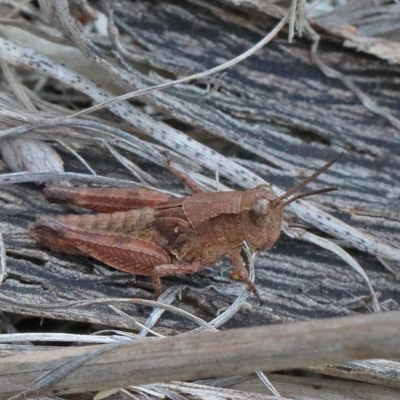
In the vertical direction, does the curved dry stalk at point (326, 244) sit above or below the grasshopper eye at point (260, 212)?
below

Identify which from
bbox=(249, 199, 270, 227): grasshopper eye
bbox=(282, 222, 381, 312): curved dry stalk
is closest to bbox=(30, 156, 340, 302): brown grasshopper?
bbox=(249, 199, 270, 227): grasshopper eye

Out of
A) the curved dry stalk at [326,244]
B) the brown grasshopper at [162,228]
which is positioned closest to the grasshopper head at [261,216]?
the brown grasshopper at [162,228]

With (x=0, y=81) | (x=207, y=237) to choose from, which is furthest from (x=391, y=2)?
(x=0, y=81)

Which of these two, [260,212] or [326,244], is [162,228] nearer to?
[260,212]

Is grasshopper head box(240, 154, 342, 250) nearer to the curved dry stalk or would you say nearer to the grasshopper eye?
the grasshopper eye

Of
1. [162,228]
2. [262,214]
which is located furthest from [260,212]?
[162,228]

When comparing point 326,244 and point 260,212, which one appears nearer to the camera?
point 260,212

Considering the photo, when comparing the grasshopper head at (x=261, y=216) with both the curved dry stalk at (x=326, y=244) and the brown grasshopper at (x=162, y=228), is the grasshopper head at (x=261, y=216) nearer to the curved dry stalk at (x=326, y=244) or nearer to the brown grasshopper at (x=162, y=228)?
the brown grasshopper at (x=162, y=228)

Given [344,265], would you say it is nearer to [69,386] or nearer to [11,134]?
[69,386]
